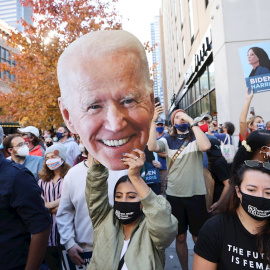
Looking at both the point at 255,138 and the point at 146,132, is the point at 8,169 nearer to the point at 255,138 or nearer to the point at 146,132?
the point at 146,132

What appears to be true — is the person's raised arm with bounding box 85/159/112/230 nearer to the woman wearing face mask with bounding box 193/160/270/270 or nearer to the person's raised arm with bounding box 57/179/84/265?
the person's raised arm with bounding box 57/179/84/265

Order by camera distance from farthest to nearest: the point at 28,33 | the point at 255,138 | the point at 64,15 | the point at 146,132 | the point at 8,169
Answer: the point at 28,33 → the point at 64,15 → the point at 255,138 → the point at 8,169 → the point at 146,132

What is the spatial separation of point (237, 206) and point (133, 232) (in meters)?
0.78

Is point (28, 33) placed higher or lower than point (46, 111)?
higher

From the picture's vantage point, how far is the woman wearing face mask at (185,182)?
3.15m

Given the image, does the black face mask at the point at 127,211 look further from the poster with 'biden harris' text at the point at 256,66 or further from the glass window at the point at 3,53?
the glass window at the point at 3,53

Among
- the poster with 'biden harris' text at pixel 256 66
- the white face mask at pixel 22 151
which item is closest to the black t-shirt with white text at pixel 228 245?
the white face mask at pixel 22 151

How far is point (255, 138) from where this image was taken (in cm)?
253

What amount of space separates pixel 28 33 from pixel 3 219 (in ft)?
24.8

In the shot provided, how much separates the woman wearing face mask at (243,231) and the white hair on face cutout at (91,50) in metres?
0.97

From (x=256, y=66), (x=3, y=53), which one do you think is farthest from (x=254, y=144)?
(x=3, y=53)

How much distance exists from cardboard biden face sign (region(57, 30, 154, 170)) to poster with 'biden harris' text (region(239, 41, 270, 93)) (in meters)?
3.93

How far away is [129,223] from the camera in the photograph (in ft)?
6.55

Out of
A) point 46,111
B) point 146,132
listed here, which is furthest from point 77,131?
point 46,111
